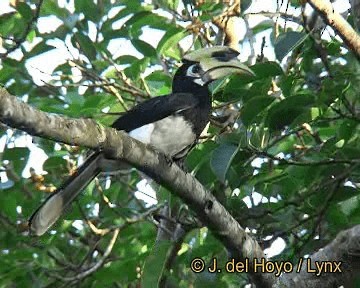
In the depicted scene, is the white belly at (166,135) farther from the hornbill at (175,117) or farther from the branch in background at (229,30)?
the branch in background at (229,30)

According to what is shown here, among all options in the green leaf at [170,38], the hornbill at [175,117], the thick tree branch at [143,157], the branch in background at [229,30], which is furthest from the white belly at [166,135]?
the thick tree branch at [143,157]

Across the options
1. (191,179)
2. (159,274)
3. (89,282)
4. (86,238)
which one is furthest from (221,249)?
(86,238)

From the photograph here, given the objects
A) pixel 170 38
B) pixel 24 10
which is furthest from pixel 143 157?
pixel 24 10

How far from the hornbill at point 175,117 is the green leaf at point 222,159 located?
0.49m

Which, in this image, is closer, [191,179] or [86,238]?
[191,179]

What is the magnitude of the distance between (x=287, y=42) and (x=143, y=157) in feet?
2.24

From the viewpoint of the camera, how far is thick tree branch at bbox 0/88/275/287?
2133 millimetres

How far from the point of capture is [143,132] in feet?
12.7

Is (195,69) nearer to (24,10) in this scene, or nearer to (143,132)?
(143,132)

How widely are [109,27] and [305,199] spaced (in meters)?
1.68

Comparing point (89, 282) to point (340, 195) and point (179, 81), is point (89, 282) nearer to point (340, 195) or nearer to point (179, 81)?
point (179, 81)

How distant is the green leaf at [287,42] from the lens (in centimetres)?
299

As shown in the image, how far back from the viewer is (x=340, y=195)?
3047 millimetres

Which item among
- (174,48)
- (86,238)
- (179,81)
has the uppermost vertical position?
(174,48)
